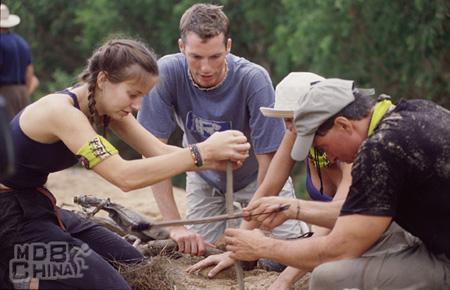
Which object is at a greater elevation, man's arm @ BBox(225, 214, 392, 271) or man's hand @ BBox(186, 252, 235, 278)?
man's arm @ BBox(225, 214, 392, 271)

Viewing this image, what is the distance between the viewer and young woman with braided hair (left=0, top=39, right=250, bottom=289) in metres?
5.28

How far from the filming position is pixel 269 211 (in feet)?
18.3

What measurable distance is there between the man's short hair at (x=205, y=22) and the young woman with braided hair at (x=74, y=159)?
47.5 inches

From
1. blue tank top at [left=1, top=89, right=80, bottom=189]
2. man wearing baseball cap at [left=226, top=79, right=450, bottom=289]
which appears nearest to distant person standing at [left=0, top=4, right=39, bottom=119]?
blue tank top at [left=1, top=89, right=80, bottom=189]

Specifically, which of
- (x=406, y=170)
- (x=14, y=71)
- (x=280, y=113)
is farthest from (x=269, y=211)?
(x=14, y=71)

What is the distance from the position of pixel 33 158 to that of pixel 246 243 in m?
1.16

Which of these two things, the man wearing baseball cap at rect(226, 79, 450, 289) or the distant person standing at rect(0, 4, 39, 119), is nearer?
the man wearing baseball cap at rect(226, 79, 450, 289)

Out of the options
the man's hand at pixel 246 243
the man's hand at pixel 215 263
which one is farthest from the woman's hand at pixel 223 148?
the man's hand at pixel 215 263

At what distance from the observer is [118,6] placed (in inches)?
744

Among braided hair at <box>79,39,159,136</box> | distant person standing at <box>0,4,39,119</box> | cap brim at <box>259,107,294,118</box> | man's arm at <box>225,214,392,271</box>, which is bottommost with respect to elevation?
distant person standing at <box>0,4,39,119</box>

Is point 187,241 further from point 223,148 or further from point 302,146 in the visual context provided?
point 302,146

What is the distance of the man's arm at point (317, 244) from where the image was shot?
4984 millimetres

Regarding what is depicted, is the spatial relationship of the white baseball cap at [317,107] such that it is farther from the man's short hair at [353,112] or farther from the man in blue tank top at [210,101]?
the man in blue tank top at [210,101]

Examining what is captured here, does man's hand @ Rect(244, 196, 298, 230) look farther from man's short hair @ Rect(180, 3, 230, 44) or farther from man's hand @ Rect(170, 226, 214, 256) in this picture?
man's short hair @ Rect(180, 3, 230, 44)
